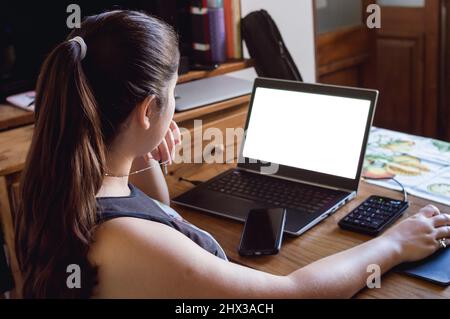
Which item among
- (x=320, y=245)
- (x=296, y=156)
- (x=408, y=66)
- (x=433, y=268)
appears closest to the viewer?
(x=433, y=268)

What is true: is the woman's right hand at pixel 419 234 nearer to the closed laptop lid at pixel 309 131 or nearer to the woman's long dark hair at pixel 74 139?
the closed laptop lid at pixel 309 131

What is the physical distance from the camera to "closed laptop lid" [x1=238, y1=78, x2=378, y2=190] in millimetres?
1312

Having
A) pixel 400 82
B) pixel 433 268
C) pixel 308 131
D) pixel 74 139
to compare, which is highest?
pixel 74 139

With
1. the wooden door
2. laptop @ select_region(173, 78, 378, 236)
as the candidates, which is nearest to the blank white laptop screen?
laptop @ select_region(173, 78, 378, 236)

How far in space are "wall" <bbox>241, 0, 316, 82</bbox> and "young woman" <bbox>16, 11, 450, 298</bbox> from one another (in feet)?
4.69

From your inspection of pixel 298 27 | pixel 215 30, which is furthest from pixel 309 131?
pixel 298 27

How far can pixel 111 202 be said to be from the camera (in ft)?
3.03

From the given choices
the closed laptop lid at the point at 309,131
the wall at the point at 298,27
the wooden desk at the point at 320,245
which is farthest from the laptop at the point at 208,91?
the wall at the point at 298,27

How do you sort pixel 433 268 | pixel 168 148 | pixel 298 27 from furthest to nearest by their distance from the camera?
1. pixel 298 27
2. pixel 168 148
3. pixel 433 268

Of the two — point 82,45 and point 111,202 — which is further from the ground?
point 82,45

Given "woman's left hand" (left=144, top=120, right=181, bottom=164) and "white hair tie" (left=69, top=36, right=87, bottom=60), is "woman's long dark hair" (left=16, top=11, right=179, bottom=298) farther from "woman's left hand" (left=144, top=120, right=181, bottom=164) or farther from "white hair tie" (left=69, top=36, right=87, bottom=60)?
"woman's left hand" (left=144, top=120, right=181, bottom=164)

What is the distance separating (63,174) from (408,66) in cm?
282

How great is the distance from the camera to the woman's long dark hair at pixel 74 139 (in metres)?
0.87

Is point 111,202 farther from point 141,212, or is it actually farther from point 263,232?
point 263,232
